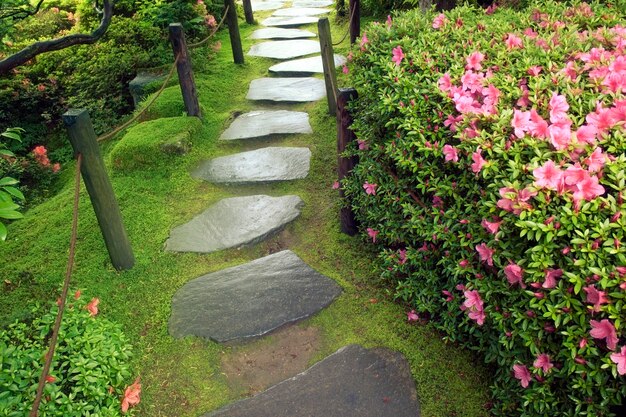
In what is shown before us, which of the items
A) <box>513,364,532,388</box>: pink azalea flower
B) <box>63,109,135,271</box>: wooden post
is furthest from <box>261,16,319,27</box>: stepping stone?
<box>513,364,532,388</box>: pink azalea flower

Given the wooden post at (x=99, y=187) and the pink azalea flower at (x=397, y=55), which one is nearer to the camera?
the wooden post at (x=99, y=187)

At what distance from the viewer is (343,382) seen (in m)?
2.59

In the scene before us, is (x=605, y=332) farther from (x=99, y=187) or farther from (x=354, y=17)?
(x=354, y=17)

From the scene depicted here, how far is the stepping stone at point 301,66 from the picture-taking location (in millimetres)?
6818

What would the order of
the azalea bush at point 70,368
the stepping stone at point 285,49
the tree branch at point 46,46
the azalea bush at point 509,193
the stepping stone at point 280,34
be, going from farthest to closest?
the stepping stone at point 280,34
the stepping stone at point 285,49
the tree branch at point 46,46
the azalea bush at point 70,368
the azalea bush at point 509,193

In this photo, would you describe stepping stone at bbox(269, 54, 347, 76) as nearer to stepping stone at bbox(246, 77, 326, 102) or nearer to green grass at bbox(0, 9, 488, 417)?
stepping stone at bbox(246, 77, 326, 102)

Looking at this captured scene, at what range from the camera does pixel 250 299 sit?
317cm

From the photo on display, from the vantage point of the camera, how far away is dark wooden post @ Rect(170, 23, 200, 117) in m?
5.07

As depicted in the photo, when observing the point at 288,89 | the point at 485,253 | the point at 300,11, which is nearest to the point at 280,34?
the point at 300,11

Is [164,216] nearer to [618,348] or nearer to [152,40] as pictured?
[618,348]

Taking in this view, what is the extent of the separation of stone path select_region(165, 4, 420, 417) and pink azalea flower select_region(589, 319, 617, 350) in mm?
1022

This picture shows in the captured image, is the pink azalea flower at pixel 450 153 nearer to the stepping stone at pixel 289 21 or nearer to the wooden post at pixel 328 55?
the wooden post at pixel 328 55

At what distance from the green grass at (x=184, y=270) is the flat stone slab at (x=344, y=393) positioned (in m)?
0.08

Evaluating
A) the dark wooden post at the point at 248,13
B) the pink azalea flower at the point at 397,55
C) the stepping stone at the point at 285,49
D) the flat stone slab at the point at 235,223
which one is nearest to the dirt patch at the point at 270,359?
the flat stone slab at the point at 235,223
